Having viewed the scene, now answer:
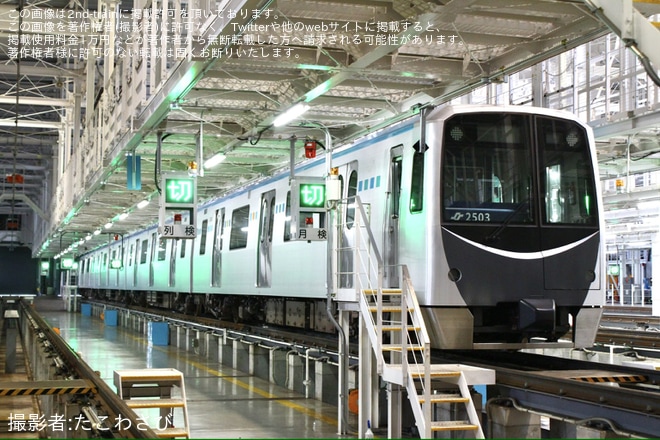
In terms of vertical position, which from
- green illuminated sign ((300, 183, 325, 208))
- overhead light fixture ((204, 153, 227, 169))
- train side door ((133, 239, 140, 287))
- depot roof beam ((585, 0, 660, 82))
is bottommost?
train side door ((133, 239, 140, 287))

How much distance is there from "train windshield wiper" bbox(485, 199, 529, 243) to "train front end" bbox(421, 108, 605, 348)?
0.01 m

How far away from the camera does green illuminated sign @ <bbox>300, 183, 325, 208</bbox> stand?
1170 centimetres

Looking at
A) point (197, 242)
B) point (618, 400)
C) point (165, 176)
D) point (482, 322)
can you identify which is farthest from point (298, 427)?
point (197, 242)

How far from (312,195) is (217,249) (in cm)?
741

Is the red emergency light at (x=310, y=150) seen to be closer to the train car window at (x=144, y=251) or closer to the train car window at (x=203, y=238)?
the train car window at (x=203, y=238)

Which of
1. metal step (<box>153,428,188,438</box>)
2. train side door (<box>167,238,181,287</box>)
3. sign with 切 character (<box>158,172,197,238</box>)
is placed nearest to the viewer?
metal step (<box>153,428,188,438</box>)

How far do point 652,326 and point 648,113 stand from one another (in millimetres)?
9043

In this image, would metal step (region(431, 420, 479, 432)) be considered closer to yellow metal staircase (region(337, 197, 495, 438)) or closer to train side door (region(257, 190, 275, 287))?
yellow metal staircase (region(337, 197, 495, 438))

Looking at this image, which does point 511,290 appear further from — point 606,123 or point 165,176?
point 606,123

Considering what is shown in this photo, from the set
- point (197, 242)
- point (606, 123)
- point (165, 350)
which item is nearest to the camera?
point (606, 123)

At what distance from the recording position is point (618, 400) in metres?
6.75

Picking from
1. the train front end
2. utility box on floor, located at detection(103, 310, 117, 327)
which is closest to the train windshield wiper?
the train front end

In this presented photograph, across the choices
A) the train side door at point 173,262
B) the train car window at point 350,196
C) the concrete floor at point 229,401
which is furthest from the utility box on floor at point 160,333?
the train car window at point 350,196

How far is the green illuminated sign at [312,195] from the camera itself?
38.4 ft
